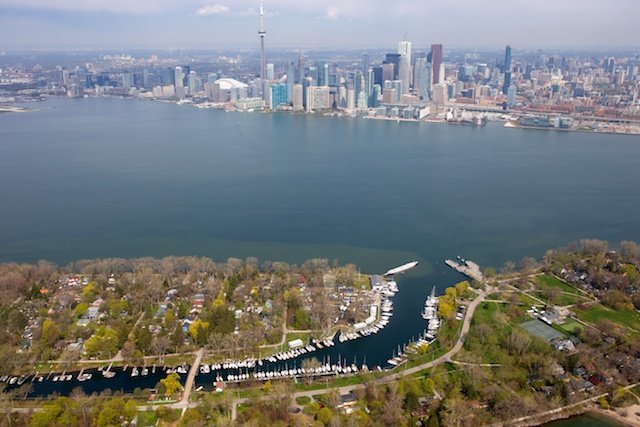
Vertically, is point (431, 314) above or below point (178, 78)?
below

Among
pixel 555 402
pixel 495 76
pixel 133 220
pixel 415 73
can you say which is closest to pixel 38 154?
pixel 133 220

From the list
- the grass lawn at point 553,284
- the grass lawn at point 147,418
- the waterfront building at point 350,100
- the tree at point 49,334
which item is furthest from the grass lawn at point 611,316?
the waterfront building at point 350,100

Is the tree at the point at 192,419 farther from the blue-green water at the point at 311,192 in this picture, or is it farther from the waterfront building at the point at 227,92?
the waterfront building at the point at 227,92

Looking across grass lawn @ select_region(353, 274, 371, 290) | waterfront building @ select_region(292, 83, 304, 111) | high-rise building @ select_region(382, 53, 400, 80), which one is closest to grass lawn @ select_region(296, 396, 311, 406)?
grass lawn @ select_region(353, 274, 371, 290)

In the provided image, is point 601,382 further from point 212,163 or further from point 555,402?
point 212,163

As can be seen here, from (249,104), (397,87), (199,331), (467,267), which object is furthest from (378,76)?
(199,331)

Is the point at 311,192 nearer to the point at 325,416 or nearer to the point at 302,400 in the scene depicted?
the point at 302,400
